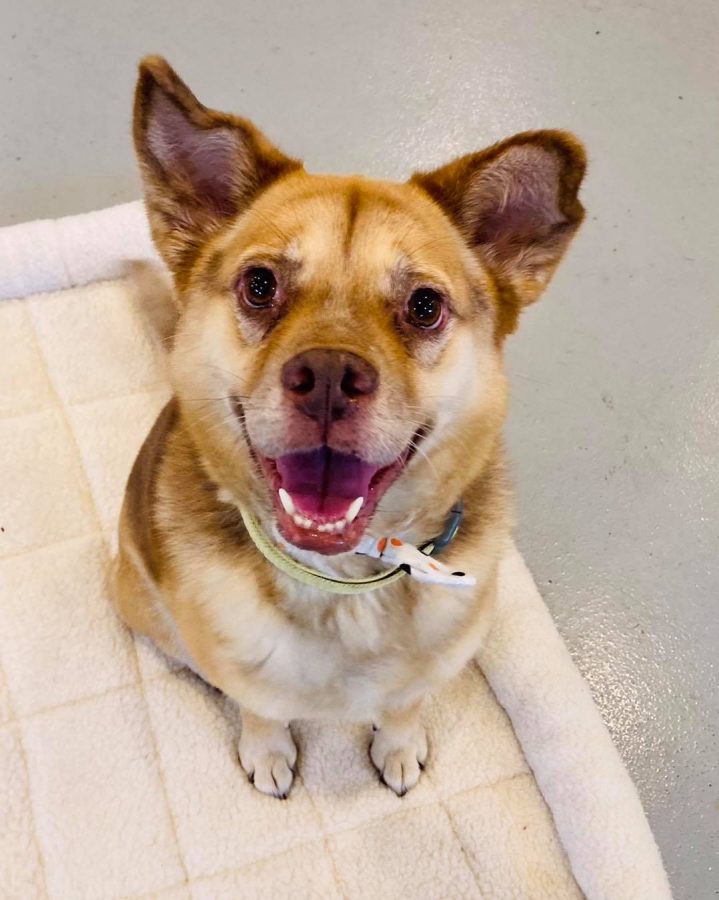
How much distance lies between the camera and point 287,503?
42.8 inches

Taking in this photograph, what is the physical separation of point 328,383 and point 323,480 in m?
0.17

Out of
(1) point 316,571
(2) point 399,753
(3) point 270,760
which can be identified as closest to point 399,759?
(2) point 399,753

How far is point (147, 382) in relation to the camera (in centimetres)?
210

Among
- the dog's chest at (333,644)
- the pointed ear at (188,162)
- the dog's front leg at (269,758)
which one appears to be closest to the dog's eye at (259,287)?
the pointed ear at (188,162)

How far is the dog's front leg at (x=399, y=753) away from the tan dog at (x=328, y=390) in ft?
0.41

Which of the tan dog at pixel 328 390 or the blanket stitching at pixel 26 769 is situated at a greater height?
the tan dog at pixel 328 390

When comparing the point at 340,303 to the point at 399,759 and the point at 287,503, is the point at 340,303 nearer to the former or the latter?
the point at 287,503

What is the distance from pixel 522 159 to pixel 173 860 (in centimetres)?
134

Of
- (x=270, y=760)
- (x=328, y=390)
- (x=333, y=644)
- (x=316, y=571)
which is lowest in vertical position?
(x=270, y=760)

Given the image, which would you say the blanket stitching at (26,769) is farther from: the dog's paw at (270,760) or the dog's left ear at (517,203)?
the dog's left ear at (517,203)

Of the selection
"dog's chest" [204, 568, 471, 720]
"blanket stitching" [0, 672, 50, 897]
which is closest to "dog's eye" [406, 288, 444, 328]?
"dog's chest" [204, 568, 471, 720]

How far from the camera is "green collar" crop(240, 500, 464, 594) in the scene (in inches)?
49.1

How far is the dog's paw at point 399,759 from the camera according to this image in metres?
1.62

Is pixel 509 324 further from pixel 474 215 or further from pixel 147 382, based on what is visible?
pixel 147 382
